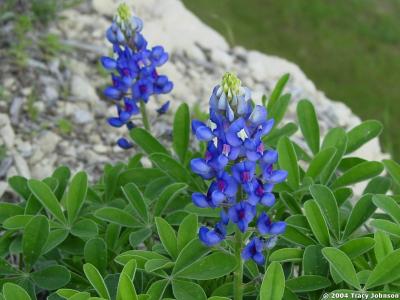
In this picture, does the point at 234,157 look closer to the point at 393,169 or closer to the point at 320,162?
the point at 320,162

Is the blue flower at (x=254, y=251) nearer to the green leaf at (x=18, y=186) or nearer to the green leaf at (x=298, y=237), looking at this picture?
the green leaf at (x=298, y=237)

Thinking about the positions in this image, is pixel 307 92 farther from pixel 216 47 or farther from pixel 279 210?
pixel 279 210

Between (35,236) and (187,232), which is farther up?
(187,232)

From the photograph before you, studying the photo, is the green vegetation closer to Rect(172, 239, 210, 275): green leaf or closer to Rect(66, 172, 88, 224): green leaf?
Rect(66, 172, 88, 224): green leaf

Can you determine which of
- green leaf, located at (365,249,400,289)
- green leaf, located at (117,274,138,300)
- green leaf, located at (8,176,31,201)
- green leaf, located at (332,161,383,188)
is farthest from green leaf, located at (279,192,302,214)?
green leaf, located at (8,176,31,201)

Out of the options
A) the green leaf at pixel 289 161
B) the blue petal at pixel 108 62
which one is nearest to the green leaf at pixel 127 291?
the green leaf at pixel 289 161

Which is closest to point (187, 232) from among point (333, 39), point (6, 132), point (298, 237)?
point (298, 237)

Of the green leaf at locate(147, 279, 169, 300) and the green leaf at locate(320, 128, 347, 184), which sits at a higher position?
the green leaf at locate(320, 128, 347, 184)
